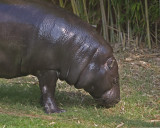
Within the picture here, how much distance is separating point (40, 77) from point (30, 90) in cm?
126

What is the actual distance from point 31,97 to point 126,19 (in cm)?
361

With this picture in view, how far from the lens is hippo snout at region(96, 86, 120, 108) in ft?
19.8

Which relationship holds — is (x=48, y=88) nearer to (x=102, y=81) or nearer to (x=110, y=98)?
(x=102, y=81)

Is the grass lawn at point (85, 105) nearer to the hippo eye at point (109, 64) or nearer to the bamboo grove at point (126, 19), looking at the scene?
the hippo eye at point (109, 64)

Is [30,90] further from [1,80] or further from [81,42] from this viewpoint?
[81,42]

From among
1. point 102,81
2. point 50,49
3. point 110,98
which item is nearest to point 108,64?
point 102,81

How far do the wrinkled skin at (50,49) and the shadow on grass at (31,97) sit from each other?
19.6 inches

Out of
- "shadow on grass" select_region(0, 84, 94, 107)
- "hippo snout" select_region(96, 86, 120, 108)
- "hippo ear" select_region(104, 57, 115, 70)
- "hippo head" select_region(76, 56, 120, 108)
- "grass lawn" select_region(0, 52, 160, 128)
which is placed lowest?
"shadow on grass" select_region(0, 84, 94, 107)

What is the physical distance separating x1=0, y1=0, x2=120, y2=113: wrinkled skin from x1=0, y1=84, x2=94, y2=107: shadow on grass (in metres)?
0.50

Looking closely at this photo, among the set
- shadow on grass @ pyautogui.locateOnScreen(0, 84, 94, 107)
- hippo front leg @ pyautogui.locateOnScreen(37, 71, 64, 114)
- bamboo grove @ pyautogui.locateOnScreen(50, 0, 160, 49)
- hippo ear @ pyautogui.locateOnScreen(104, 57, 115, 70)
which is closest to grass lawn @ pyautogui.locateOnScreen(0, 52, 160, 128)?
shadow on grass @ pyautogui.locateOnScreen(0, 84, 94, 107)

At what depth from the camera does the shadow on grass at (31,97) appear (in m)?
6.29

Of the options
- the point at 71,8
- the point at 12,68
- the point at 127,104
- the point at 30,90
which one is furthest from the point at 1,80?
the point at 71,8

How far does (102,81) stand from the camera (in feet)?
19.4

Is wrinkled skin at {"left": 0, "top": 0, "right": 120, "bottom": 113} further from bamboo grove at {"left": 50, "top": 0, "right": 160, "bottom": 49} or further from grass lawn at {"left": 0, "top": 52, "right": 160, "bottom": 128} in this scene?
bamboo grove at {"left": 50, "top": 0, "right": 160, "bottom": 49}
